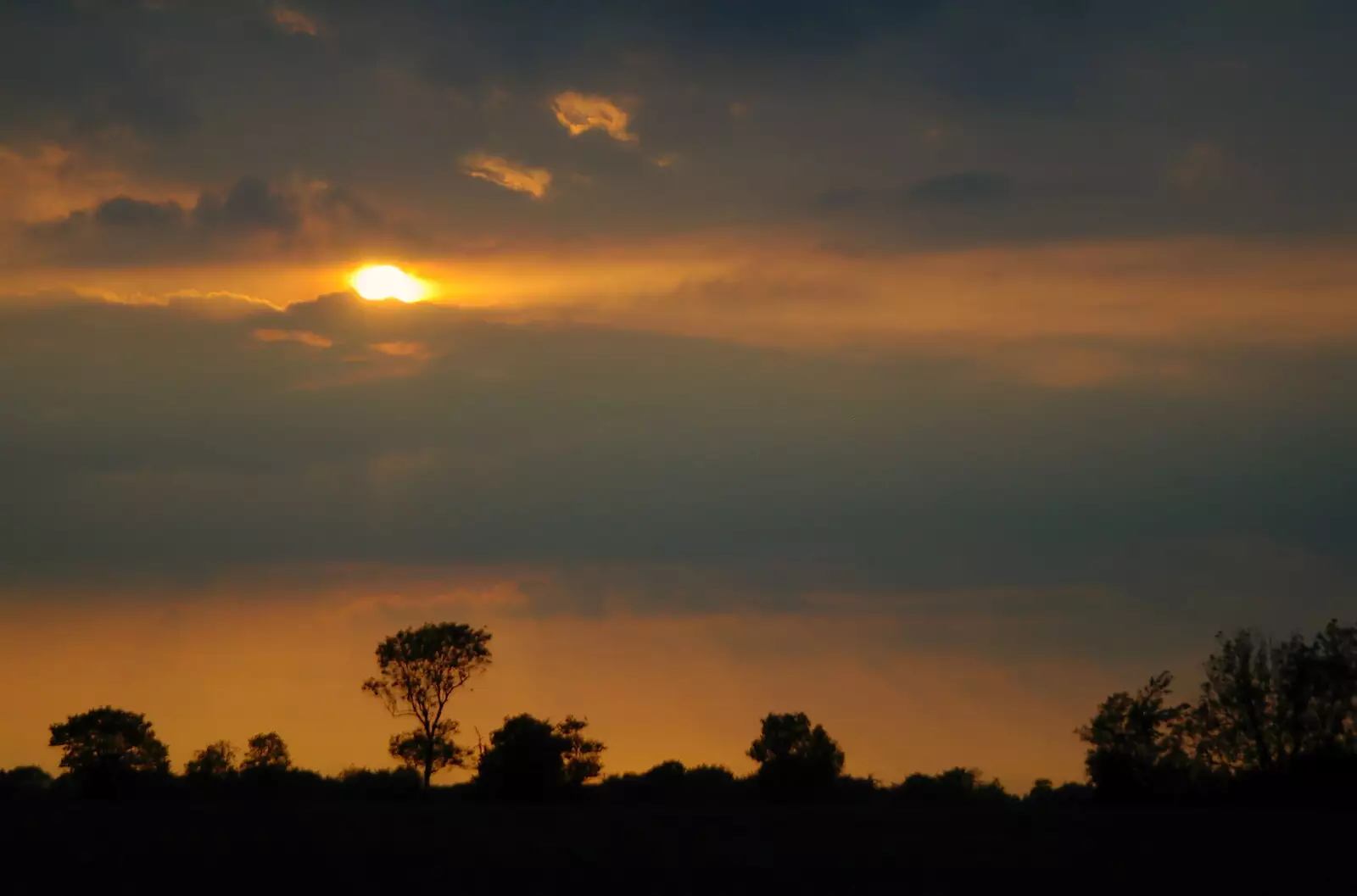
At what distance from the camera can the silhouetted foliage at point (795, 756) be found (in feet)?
330

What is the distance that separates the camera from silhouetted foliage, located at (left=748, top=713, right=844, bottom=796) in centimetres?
10050

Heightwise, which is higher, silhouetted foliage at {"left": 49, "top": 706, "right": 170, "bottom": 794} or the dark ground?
→ silhouetted foliage at {"left": 49, "top": 706, "right": 170, "bottom": 794}

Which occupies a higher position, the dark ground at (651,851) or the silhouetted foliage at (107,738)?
the silhouetted foliage at (107,738)

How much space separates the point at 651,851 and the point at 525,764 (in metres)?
33.4

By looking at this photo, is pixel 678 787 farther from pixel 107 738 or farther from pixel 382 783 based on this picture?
pixel 107 738

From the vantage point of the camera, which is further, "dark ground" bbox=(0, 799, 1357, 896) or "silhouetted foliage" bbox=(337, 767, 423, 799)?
"silhouetted foliage" bbox=(337, 767, 423, 799)

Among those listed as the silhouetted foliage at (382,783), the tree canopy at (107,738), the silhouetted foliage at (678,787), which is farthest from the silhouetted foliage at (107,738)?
the silhouetted foliage at (678,787)

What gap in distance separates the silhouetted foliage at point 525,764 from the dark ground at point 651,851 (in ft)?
65.4

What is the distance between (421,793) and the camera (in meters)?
98.5

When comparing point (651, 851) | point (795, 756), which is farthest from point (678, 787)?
point (651, 851)

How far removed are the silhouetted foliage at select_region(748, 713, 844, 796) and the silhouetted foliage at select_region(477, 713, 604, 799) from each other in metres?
16.2

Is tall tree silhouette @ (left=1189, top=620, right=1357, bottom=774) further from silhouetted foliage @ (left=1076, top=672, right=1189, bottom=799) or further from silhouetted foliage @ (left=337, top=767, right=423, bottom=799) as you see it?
silhouetted foliage @ (left=337, top=767, right=423, bottom=799)

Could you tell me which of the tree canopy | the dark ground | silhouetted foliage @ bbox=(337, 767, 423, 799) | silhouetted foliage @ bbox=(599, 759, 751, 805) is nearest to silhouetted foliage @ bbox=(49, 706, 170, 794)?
the tree canopy

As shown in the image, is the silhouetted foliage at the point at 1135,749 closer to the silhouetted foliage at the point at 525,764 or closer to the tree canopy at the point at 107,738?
the silhouetted foliage at the point at 525,764
